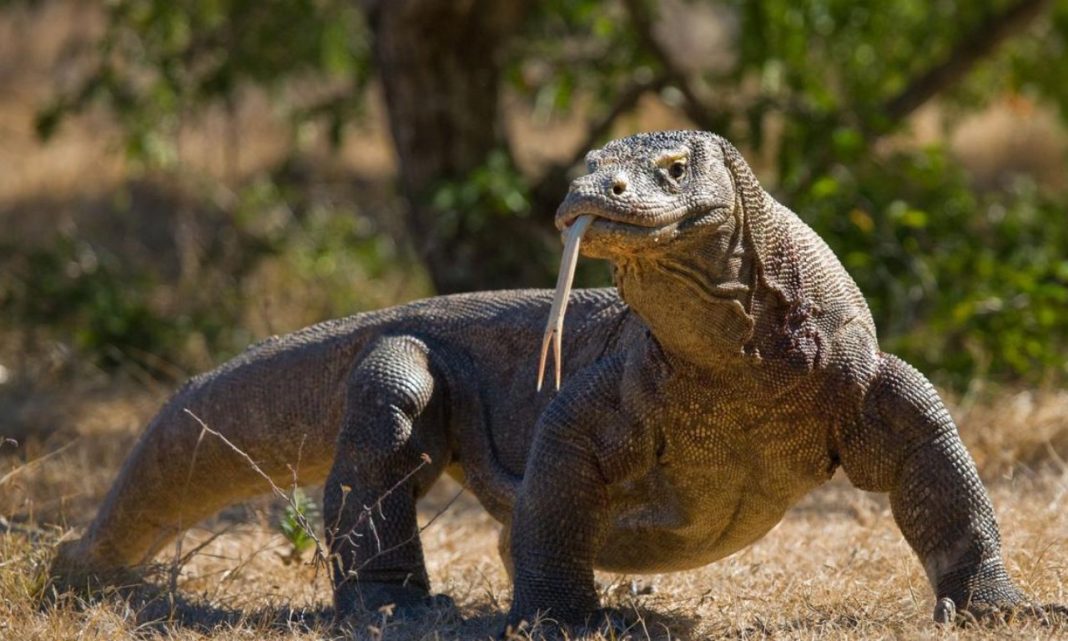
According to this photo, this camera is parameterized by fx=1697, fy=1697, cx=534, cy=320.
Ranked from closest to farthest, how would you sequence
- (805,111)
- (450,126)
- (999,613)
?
(999,613)
(805,111)
(450,126)

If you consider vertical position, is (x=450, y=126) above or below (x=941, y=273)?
above

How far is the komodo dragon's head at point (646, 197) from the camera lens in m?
3.17

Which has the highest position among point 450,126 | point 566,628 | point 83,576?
point 450,126

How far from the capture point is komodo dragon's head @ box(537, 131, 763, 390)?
317cm

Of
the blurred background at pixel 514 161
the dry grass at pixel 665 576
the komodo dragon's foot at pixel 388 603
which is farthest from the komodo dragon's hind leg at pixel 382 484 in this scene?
the blurred background at pixel 514 161

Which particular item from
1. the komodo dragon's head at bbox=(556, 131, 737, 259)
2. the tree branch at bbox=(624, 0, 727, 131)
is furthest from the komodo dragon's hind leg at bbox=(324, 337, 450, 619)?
the tree branch at bbox=(624, 0, 727, 131)

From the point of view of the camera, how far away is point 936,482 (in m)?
3.63

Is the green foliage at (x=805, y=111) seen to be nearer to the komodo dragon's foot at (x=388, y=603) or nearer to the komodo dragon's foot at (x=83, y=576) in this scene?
the komodo dragon's foot at (x=388, y=603)

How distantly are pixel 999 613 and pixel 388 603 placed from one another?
59.0 inches

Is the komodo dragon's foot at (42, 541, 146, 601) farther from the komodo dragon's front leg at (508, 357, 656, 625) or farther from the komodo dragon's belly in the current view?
the komodo dragon's belly

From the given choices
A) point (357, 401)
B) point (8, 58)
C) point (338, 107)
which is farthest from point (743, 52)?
point (8, 58)

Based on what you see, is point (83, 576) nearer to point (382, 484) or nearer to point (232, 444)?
point (232, 444)

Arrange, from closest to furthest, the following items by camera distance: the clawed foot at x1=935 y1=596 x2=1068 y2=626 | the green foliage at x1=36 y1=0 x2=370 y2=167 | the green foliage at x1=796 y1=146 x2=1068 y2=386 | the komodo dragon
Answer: the komodo dragon
the clawed foot at x1=935 y1=596 x2=1068 y2=626
the green foliage at x1=796 y1=146 x2=1068 y2=386
the green foliage at x1=36 y1=0 x2=370 y2=167

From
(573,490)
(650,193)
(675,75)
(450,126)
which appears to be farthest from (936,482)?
(675,75)
